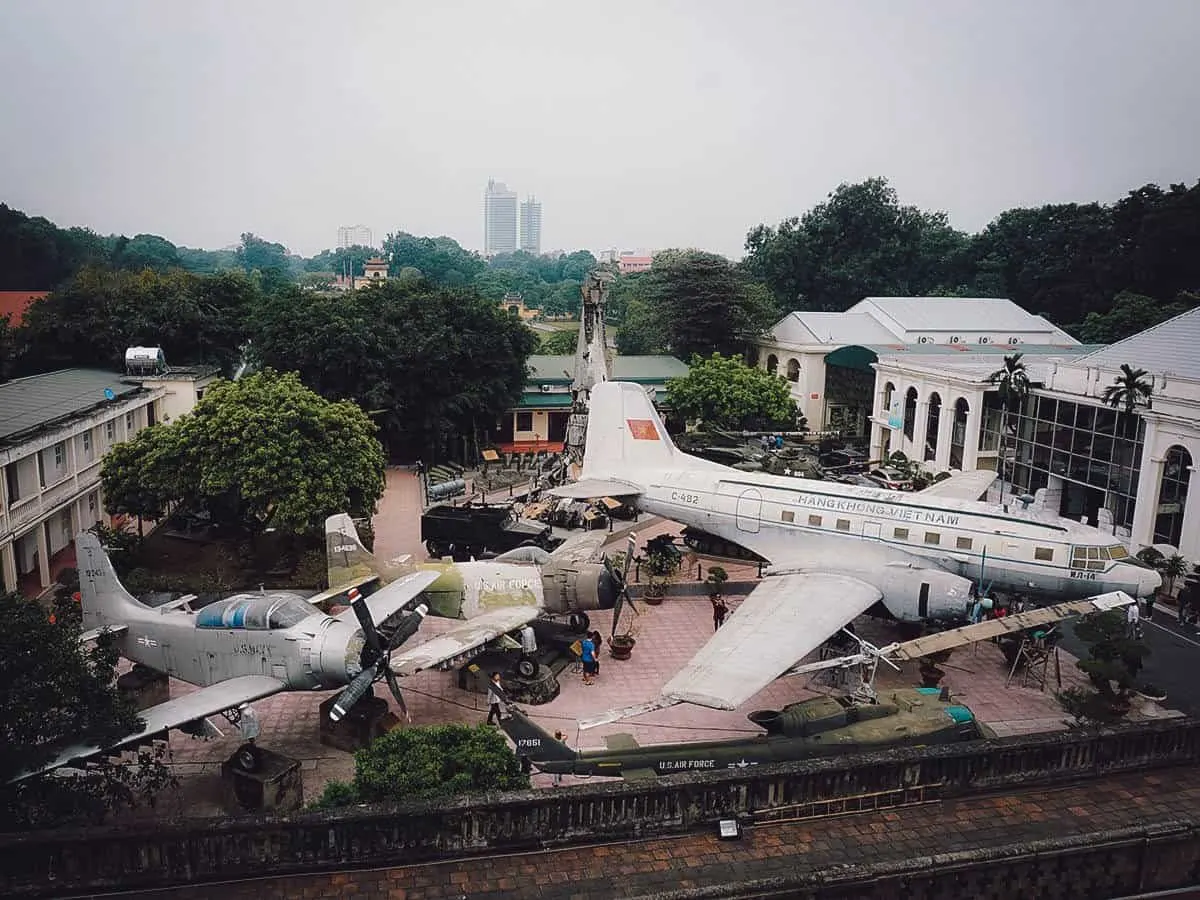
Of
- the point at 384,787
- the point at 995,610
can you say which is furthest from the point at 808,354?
the point at 384,787

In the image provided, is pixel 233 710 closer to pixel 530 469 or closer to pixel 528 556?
pixel 528 556

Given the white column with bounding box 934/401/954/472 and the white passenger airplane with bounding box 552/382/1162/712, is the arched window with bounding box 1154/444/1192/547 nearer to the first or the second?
the white passenger airplane with bounding box 552/382/1162/712

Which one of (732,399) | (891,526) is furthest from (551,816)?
(732,399)

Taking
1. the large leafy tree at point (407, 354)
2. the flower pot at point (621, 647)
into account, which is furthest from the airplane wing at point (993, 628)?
the large leafy tree at point (407, 354)

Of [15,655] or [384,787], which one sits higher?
[15,655]

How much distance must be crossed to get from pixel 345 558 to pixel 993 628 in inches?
596

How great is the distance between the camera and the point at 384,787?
38.3 ft

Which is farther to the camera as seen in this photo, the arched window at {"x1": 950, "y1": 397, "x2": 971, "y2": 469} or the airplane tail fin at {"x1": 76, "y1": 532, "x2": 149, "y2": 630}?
the arched window at {"x1": 950, "y1": 397, "x2": 971, "y2": 469}

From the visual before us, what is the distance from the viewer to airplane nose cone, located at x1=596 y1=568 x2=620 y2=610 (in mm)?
20328

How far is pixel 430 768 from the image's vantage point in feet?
39.1

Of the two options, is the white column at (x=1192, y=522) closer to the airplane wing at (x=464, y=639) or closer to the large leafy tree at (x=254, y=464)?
the airplane wing at (x=464, y=639)

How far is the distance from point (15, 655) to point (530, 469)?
3095cm

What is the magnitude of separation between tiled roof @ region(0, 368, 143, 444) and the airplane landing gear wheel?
14531 mm

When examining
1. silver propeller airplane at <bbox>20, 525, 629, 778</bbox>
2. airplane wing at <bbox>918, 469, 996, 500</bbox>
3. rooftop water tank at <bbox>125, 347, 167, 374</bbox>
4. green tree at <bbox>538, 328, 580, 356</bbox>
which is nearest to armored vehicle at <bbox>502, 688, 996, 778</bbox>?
silver propeller airplane at <bbox>20, 525, 629, 778</bbox>
